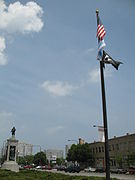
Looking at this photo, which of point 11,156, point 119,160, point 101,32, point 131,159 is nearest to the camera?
point 101,32

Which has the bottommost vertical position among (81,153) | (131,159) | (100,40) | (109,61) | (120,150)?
(131,159)

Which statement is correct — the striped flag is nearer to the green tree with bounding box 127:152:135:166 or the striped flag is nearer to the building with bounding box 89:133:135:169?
the green tree with bounding box 127:152:135:166

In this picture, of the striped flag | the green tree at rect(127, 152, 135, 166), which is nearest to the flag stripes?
the striped flag

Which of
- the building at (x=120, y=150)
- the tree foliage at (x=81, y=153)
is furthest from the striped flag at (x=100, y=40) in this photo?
the tree foliage at (x=81, y=153)

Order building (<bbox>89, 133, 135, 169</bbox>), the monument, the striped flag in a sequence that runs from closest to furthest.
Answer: the striped flag < the monument < building (<bbox>89, 133, 135, 169</bbox>)

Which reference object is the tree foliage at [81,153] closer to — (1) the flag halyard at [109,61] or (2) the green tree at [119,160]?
(2) the green tree at [119,160]

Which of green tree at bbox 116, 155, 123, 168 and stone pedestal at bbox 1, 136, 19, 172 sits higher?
stone pedestal at bbox 1, 136, 19, 172

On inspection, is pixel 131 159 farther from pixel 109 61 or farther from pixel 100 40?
pixel 100 40

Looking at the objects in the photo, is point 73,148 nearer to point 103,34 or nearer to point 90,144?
point 90,144

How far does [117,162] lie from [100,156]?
40.1 feet

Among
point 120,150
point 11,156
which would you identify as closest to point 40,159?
point 120,150

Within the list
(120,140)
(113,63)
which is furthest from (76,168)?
(113,63)

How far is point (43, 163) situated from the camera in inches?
4651

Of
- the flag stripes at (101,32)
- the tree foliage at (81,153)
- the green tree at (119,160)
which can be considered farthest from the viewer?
the tree foliage at (81,153)
